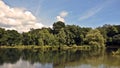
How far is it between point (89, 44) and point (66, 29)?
1256 cm

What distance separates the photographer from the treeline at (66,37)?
75.0 m

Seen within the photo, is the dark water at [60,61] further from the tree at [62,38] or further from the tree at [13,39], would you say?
the tree at [13,39]

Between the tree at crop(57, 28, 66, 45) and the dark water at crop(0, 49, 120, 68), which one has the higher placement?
the tree at crop(57, 28, 66, 45)

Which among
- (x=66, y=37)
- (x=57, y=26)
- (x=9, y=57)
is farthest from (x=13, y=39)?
(x=9, y=57)

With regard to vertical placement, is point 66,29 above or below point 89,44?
above

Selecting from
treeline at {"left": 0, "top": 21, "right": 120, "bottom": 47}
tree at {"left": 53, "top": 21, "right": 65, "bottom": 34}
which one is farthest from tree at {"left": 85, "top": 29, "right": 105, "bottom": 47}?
tree at {"left": 53, "top": 21, "right": 65, "bottom": 34}

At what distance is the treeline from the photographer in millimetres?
75044

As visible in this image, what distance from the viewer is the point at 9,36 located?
279 feet

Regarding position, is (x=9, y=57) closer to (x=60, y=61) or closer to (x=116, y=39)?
(x=60, y=61)

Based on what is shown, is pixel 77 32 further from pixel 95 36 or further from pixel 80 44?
pixel 95 36

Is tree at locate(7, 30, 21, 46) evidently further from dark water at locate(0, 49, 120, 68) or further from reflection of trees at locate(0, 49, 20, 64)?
dark water at locate(0, 49, 120, 68)

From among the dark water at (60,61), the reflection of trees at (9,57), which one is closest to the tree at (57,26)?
the reflection of trees at (9,57)

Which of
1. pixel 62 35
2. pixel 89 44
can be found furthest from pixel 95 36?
pixel 62 35

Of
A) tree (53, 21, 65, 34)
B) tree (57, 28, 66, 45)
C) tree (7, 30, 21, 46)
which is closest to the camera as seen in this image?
tree (57, 28, 66, 45)
